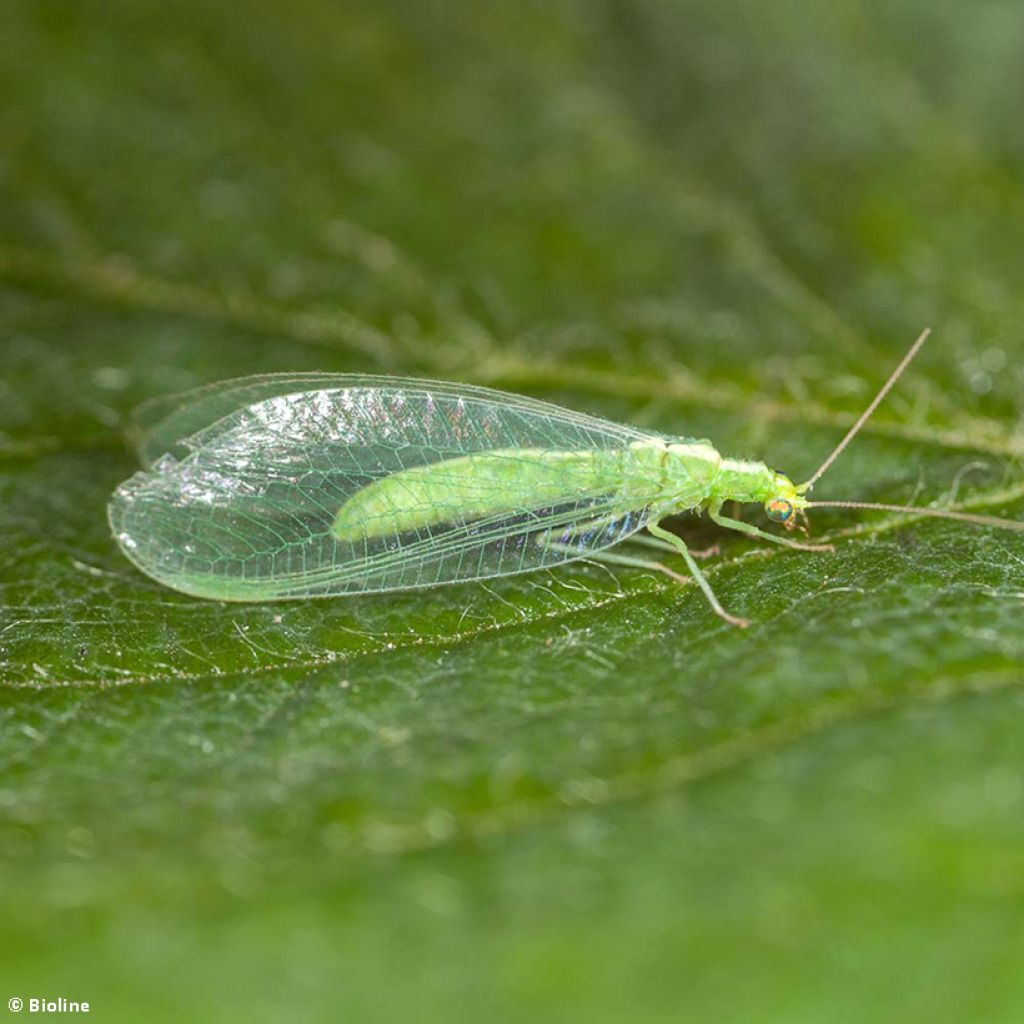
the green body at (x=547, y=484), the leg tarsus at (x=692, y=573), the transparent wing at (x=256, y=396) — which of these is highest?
the transparent wing at (x=256, y=396)

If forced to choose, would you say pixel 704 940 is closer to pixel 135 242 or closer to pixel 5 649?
pixel 5 649

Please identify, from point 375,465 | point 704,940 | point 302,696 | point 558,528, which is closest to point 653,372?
point 558,528

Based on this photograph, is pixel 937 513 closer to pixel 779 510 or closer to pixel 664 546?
pixel 779 510

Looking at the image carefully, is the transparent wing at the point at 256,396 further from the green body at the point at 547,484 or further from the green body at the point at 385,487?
the green body at the point at 547,484

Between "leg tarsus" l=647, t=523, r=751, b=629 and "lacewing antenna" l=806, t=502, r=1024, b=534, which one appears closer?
"leg tarsus" l=647, t=523, r=751, b=629

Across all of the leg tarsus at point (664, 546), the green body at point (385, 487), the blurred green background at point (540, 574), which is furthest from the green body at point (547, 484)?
the blurred green background at point (540, 574)

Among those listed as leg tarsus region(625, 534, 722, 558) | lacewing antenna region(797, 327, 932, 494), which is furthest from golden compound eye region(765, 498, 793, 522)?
leg tarsus region(625, 534, 722, 558)

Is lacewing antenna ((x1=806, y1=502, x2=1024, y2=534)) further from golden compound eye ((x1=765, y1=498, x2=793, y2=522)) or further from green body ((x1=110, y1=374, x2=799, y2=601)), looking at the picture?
green body ((x1=110, y1=374, x2=799, y2=601))

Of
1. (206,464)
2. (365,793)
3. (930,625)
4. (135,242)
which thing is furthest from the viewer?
(135,242)
